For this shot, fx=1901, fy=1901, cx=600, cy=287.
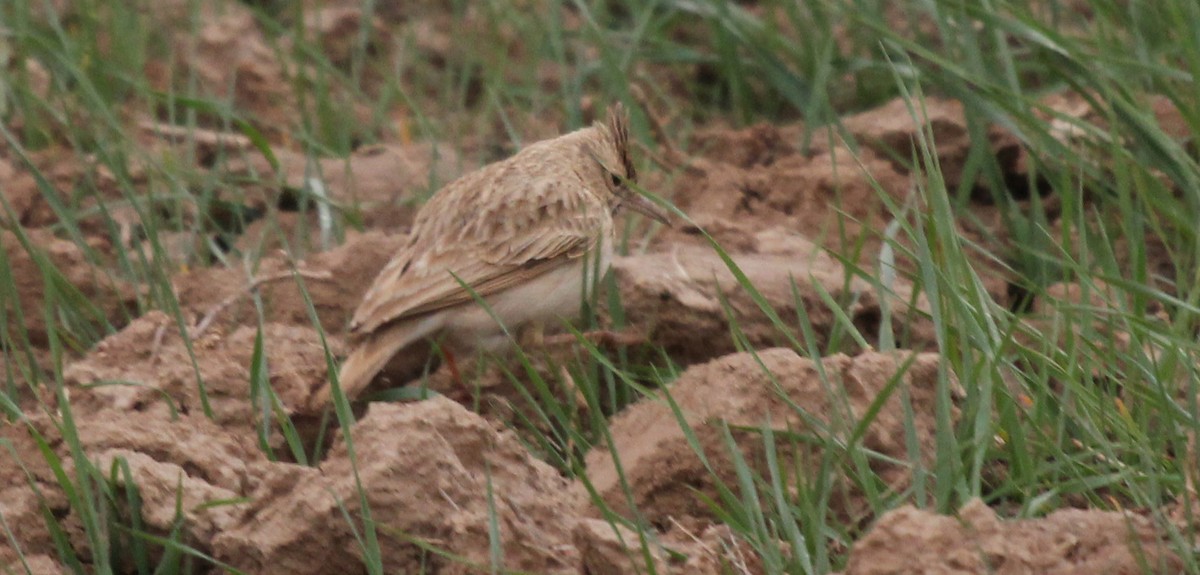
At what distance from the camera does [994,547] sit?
10.7 ft

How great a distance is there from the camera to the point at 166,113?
771 cm

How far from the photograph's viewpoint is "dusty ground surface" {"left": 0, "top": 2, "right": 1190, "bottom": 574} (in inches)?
138

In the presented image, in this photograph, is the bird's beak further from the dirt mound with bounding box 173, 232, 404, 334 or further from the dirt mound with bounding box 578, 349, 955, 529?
the dirt mound with bounding box 578, 349, 955, 529

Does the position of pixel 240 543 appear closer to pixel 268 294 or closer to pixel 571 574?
pixel 571 574

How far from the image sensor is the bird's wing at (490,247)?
16.9 ft

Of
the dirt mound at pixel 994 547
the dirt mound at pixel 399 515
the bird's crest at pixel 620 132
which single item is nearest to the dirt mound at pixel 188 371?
the dirt mound at pixel 399 515

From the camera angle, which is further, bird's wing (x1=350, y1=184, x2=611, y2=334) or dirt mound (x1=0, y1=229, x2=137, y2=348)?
dirt mound (x1=0, y1=229, x2=137, y2=348)

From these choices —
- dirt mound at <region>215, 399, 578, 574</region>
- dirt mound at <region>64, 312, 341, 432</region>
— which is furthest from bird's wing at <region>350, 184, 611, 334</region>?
dirt mound at <region>215, 399, 578, 574</region>

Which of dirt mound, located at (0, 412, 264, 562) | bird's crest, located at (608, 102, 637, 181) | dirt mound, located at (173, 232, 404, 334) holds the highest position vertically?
bird's crest, located at (608, 102, 637, 181)

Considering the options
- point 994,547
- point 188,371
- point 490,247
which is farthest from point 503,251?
point 994,547

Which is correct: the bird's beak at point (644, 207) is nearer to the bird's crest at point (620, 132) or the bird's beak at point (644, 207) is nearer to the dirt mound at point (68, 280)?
the bird's crest at point (620, 132)

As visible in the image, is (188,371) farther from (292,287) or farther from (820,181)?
(820,181)

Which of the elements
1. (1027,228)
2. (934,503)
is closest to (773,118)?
(1027,228)

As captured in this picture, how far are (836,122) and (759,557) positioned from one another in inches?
105
